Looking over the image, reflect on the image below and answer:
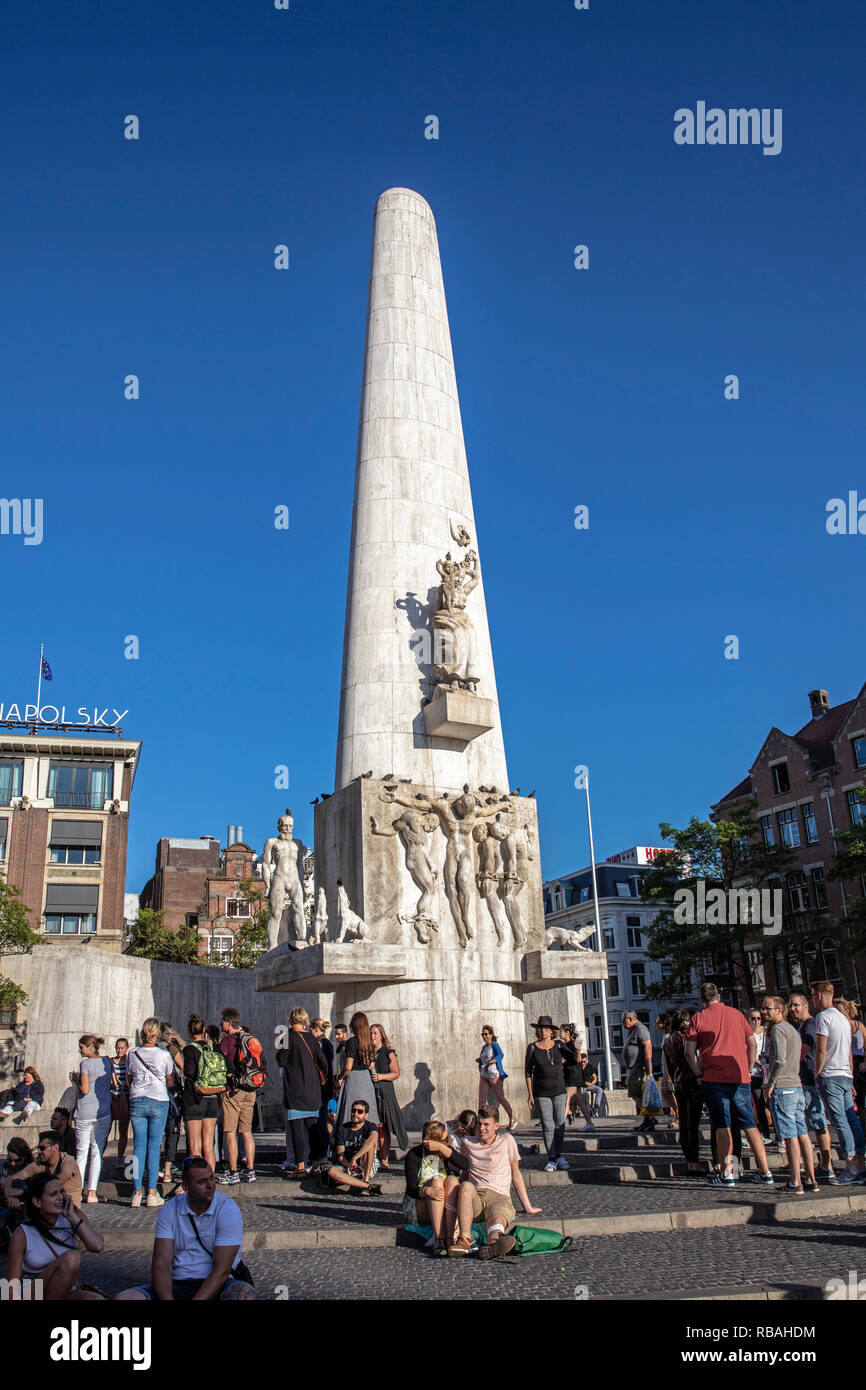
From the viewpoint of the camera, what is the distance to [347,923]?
17828 mm

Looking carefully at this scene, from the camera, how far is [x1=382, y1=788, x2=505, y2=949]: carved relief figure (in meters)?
18.8

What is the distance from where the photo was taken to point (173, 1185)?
41.0ft

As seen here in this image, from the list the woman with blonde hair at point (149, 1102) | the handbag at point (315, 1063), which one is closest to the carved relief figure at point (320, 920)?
the handbag at point (315, 1063)

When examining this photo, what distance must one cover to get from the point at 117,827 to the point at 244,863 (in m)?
15.5

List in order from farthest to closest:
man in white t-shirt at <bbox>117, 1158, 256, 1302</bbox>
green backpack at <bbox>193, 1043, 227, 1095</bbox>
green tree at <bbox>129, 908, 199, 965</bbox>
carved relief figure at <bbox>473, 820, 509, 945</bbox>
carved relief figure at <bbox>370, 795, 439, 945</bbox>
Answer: green tree at <bbox>129, 908, 199, 965</bbox>
carved relief figure at <bbox>473, 820, 509, 945</bbox>
carved relief figure at <bbox>370, 795, 439, 945</bbox>
green backpack at <bbox>193, 1043, 227, 1095</bbox>
man in white t-shirt at <bbox>117, 1158, 256, 1302</bbox>

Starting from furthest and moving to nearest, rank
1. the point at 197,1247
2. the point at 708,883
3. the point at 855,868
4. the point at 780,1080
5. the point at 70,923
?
the point at 70,923 → the point at 708,883 → the point at 855,868 → the point at 780,1080 → the point at 197,1247

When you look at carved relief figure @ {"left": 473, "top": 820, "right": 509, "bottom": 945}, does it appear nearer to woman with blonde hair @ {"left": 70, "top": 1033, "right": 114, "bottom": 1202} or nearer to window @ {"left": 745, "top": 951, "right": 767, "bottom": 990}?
woman with blonde hair @ {"left": 70, "top": 1033, "right": 114, "bottom": 1202}

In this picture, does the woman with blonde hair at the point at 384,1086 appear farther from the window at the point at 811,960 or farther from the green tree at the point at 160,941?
the green tree at the point at 160,941

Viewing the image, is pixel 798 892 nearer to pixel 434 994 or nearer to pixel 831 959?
pixel 831 959

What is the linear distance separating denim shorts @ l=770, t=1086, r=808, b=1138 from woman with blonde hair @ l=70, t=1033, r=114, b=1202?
271 inches

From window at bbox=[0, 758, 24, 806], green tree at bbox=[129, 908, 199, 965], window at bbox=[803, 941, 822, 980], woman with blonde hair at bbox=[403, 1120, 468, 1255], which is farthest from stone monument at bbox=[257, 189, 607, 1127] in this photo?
window at bbox=[0, 758, 24, 806]

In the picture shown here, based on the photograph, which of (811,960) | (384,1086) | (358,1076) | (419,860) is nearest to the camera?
(358,1076)

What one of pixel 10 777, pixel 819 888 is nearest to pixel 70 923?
pixel 10 777

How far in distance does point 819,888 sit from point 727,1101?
44193 millimetres
